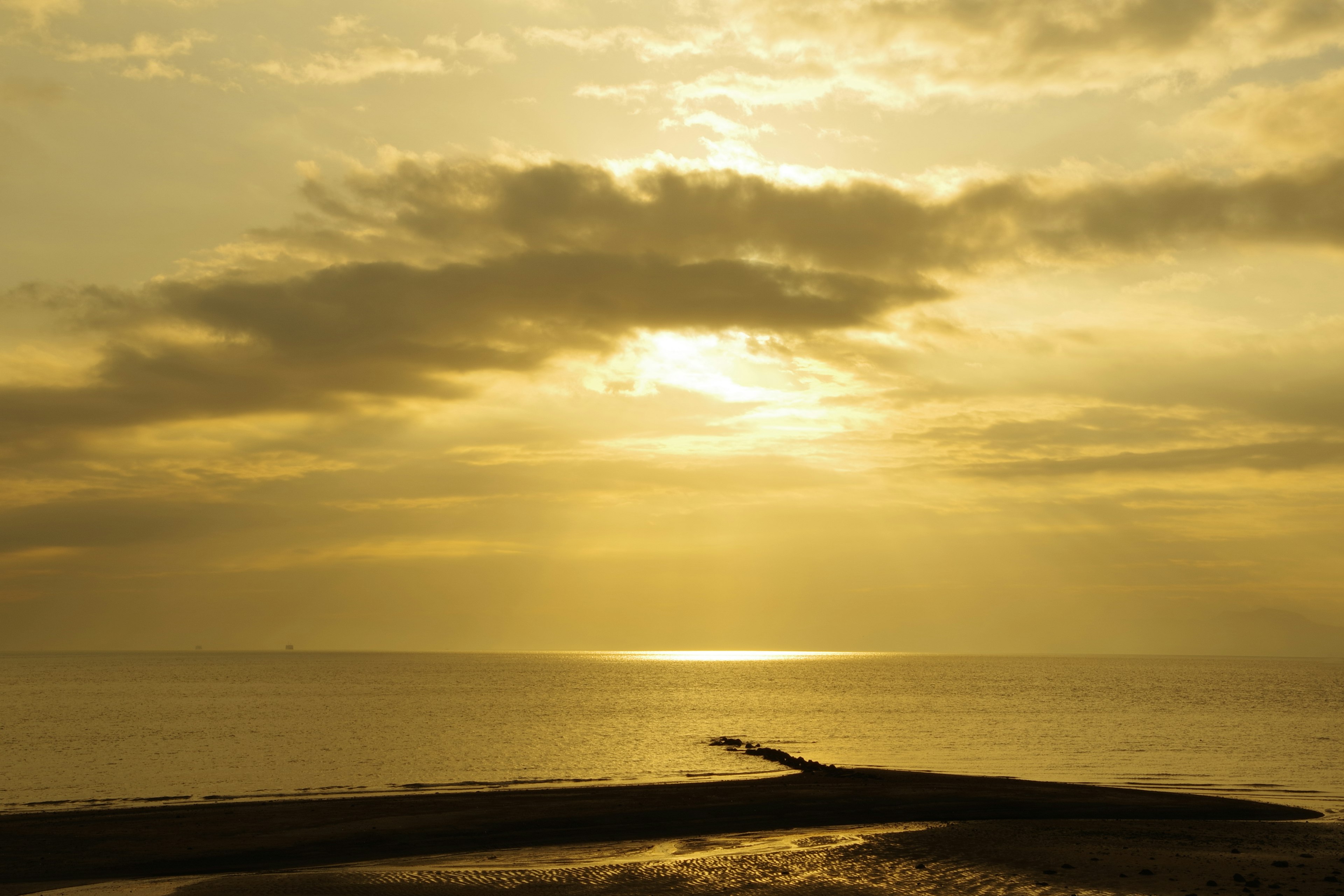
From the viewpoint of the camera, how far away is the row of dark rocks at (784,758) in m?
61.0

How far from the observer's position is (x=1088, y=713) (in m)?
120

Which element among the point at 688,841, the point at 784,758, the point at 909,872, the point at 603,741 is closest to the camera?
the point at 909,872

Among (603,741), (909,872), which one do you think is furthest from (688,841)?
(603,741)

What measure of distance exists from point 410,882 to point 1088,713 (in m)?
108

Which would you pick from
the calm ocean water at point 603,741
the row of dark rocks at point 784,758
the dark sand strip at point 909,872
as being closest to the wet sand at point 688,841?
the dark sand strip at point 909,872

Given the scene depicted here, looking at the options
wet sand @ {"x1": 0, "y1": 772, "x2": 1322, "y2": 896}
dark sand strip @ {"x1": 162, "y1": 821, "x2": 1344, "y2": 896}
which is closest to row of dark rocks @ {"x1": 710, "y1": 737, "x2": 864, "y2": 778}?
wet sand @ {"x1": 0, "y1": 772, "x2": 1322, "y2": 896}

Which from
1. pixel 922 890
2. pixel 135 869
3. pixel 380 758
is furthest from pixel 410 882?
pixel 380 758

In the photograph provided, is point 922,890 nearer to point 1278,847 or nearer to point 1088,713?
point 1278,847

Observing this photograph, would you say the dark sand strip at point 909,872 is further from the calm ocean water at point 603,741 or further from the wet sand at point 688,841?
the calm ocean water at point 603,741

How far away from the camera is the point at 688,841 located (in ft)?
129

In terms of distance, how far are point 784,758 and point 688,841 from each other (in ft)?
103

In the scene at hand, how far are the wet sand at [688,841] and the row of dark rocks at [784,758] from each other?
26.0 feet

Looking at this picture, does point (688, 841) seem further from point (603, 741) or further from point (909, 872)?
point (603, 741)

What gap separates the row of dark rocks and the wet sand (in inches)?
311
